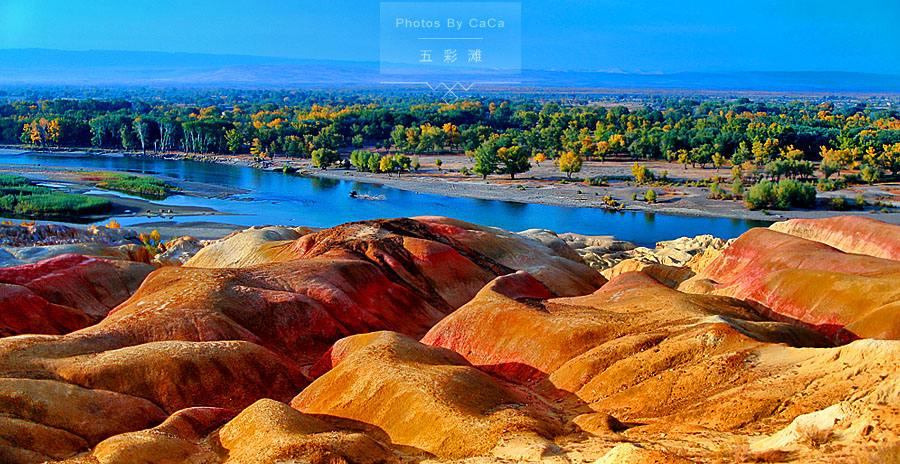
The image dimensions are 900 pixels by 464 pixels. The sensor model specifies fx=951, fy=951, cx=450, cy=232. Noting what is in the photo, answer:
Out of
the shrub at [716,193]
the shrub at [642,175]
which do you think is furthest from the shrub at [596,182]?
the shrub at [716,193]

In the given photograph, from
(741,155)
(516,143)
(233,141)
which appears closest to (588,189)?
(741,155)

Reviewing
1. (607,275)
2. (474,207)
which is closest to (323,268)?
(607,275)

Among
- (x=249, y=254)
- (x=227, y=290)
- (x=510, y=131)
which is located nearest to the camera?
(x=227, y=290)

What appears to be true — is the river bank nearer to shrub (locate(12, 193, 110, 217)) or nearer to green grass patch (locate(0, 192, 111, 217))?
shrub (locate(12, 193, 110, 217))

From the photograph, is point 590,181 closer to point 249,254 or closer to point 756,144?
point 756,144

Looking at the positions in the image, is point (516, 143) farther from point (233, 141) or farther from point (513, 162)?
point (233, 141)

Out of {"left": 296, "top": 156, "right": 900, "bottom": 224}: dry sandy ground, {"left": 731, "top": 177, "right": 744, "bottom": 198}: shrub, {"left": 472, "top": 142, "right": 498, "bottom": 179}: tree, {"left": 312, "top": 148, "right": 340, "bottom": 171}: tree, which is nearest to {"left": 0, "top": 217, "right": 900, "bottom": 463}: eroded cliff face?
{"left": 296, "top": 156, "right": 900, "bottom": 224}: dry sandy ground
